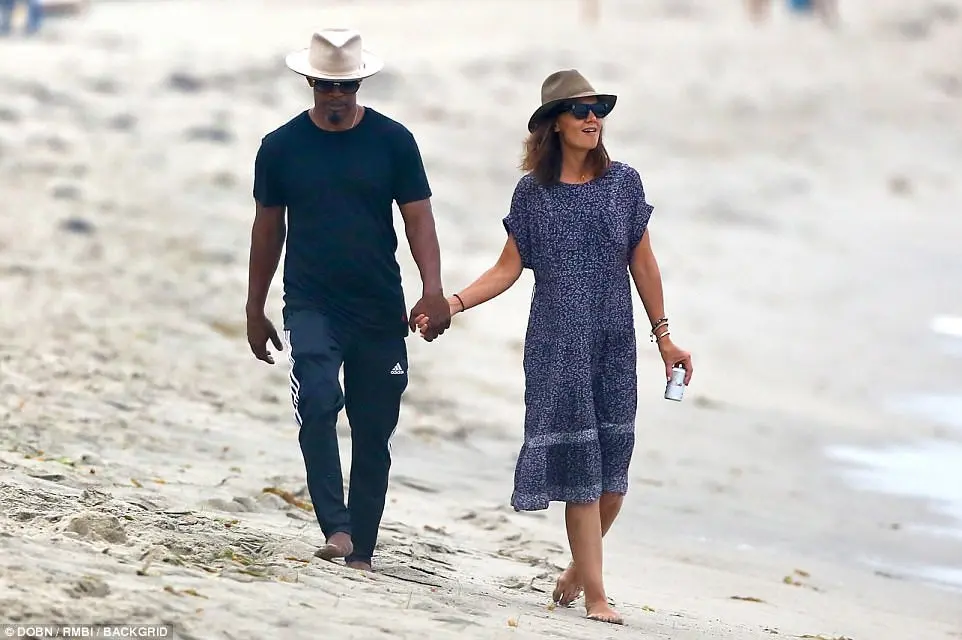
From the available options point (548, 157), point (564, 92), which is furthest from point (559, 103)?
point (548, 157)

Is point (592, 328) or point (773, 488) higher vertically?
point (592, 328)

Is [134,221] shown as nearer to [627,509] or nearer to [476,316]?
[476,316]

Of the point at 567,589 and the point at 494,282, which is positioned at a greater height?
the point at 494,282

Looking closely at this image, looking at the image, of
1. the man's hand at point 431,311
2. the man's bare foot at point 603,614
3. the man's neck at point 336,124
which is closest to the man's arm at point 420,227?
the man's hand at point 431,311

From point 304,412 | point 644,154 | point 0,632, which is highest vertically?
point 644,154

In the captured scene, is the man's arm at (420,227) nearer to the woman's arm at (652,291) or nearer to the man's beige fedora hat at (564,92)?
the man's beige fedora hat at (564,92)

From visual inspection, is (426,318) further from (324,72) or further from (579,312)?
(324,72)

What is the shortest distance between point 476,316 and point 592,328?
797 centimetres

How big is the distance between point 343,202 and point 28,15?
66.0 feet

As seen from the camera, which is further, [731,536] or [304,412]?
[731,536]

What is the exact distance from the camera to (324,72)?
18.4 feet

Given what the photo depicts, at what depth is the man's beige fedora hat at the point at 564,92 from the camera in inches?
221

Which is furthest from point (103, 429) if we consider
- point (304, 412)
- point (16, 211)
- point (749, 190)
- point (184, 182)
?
point (749, 190)

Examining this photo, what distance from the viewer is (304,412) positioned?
567cm
